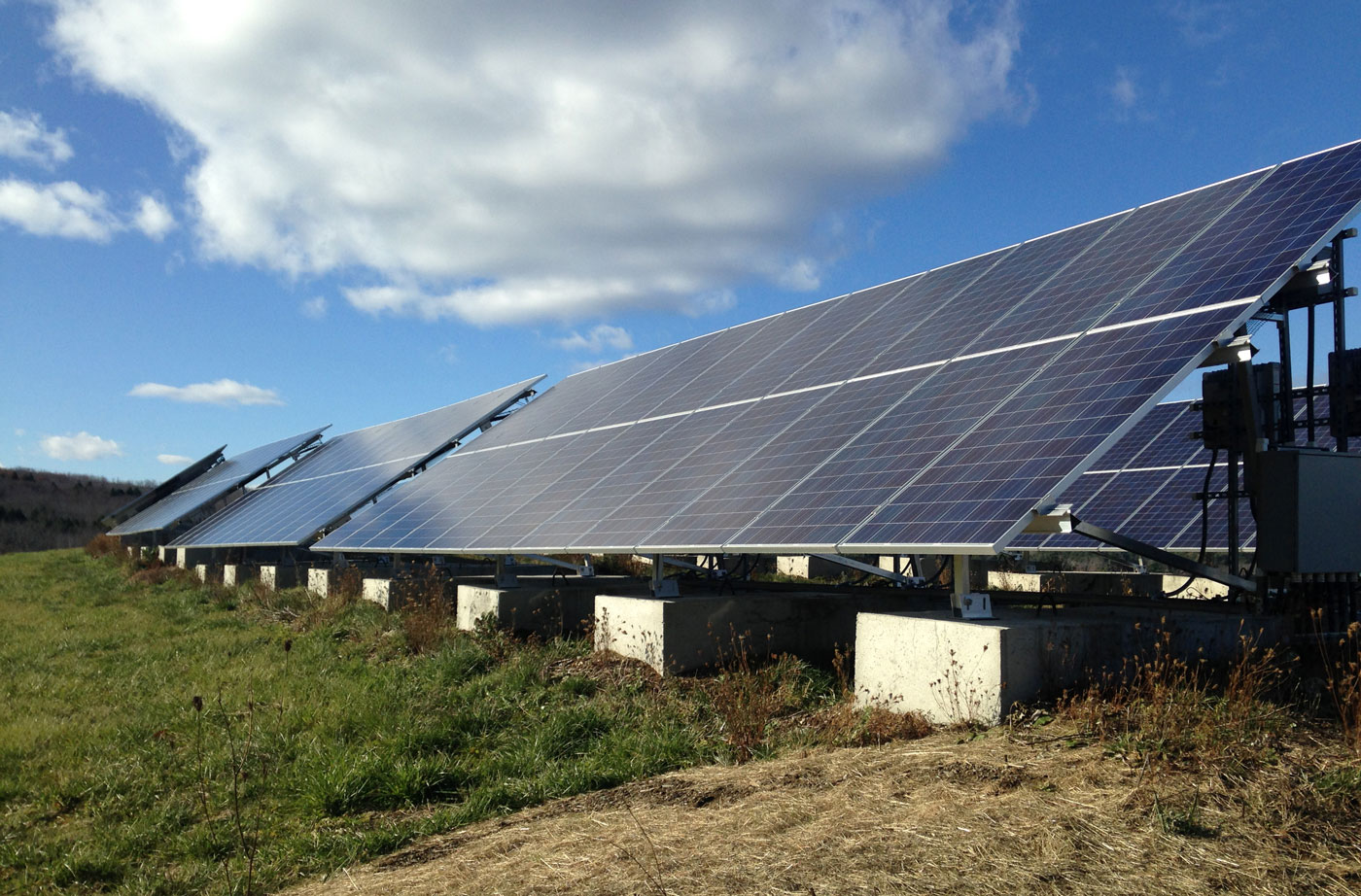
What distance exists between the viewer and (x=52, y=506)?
87.4m

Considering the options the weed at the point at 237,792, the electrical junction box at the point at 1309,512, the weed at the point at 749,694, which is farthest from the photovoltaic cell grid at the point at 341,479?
the electrical junction box at the point at 1309,512

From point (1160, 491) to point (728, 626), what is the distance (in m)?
13.8

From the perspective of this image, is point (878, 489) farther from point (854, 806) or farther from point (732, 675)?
point (854, 806)

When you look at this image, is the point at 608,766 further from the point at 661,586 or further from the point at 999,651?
the point at 661,586

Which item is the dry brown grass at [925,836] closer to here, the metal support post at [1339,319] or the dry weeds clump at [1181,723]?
the dry weeds clump at [1181,723]

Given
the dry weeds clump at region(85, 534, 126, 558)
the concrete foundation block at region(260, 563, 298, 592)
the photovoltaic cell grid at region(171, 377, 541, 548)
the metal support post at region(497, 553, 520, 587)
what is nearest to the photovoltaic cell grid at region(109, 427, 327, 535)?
the dry weeds clump at region(85, 534, 126, 558)

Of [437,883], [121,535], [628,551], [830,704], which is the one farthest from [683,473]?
[121,535]

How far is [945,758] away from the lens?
702 centimetres

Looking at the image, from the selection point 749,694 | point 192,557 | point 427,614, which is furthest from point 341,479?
point 749,694

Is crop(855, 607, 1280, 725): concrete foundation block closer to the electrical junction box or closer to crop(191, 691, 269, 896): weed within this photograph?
the electrical junction box

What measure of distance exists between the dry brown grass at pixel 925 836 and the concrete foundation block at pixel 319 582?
15.1 meters

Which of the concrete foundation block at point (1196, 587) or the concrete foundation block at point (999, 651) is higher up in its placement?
the concrete foundation block at point (999, 651)

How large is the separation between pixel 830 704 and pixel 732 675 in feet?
4.61

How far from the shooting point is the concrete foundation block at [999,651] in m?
8.05
